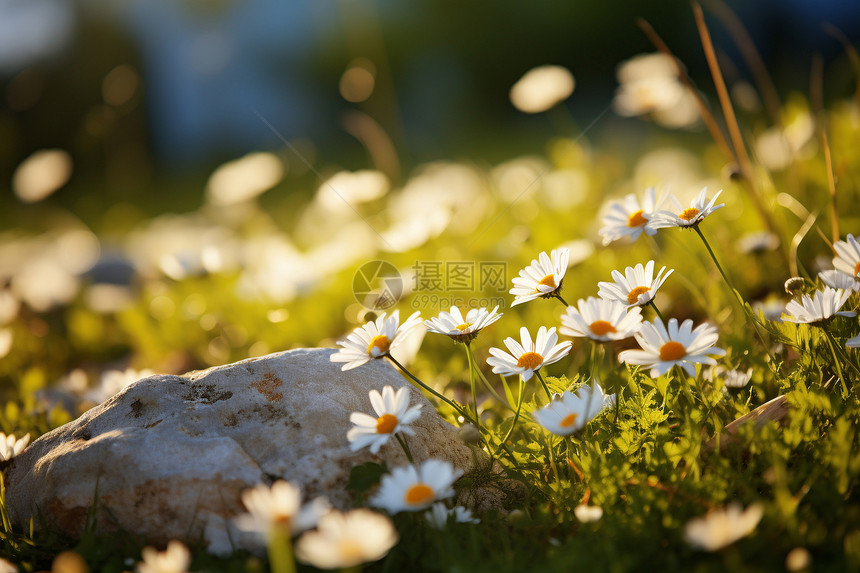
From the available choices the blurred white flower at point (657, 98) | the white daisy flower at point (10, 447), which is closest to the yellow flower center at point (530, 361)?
the white daisy flower at point (10, 447)

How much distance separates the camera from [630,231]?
1.67m

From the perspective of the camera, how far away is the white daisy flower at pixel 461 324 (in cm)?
148

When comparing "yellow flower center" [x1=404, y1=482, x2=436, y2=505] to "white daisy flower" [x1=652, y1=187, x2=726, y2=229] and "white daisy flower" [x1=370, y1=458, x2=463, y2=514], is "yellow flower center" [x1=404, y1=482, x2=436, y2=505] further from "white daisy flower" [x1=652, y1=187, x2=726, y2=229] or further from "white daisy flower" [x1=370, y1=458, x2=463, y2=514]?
"white daisy flower" [x1=652, y1=187, x2=726, y2=229]

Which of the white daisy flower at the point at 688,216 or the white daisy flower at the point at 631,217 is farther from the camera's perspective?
the white daisy flower at the point at 631,217

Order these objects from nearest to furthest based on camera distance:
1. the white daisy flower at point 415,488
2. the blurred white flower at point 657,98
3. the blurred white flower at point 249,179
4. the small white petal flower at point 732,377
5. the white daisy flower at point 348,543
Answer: the white daisy flower at point 348,543
the white daisy flower at point 415,488
the small white petal flower at point 732,377
the blurred white flower at point 657,98
the blurred white flower at point 249,179

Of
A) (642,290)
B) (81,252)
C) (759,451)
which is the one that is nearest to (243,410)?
(642,290)

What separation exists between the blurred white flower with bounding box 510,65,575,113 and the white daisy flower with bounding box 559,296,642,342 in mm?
2252

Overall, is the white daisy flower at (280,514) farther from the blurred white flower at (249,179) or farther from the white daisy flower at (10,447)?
the blurred white flower at (249,179)

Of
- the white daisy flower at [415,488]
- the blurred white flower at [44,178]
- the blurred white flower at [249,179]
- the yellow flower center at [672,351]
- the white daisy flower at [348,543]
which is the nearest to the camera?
the white daisy flower at [348,543]

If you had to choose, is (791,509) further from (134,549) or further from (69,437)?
(69,437)

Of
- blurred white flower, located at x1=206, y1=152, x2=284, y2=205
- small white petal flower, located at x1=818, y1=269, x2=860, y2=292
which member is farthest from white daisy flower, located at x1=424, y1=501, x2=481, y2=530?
blurred white flower, located at x1=206, y1=152, x2=284, y2=205

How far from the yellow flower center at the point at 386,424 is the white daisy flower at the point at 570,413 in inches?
11.7

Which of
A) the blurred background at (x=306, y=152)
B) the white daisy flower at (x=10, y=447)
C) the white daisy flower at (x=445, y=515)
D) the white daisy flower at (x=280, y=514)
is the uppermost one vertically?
the white daisy flower at (x=280, y=514)

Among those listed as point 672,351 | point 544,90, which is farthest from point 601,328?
point 544,90
